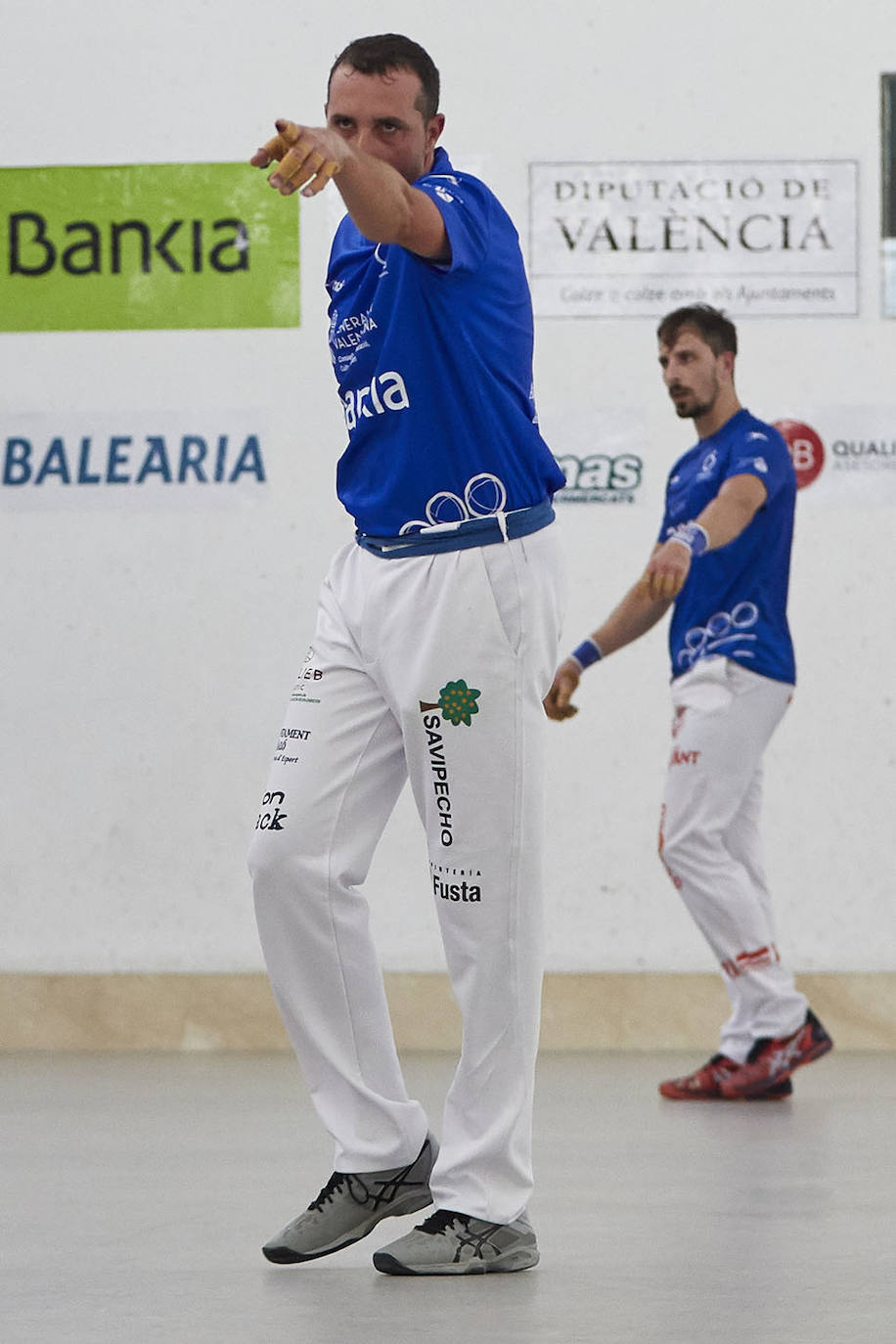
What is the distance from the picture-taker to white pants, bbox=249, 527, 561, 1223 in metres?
2.53

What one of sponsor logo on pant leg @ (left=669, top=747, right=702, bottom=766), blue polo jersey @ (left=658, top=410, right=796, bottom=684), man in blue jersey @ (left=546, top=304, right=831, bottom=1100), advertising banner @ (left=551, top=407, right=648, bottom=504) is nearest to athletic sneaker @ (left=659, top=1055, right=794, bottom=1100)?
man in blue jersey @ (left=546, top=304, right=831, bottom=1100)

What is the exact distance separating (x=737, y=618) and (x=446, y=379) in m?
2.25

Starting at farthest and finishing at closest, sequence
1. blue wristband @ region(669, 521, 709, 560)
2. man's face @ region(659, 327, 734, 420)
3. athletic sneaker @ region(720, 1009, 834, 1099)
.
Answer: man's face @ region(659, 327, 734, 420) < athletic sneaker @ region(720, 1009, 834, 1099) < blue wristband @ region(669, 521, 709, 560)

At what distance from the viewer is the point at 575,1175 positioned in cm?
338

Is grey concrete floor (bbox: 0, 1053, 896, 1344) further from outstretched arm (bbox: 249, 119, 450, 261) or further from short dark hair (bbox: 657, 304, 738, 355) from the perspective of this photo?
short dark hair (bbox: 657, 304, 738, 355)

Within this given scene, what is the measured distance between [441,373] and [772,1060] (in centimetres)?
250

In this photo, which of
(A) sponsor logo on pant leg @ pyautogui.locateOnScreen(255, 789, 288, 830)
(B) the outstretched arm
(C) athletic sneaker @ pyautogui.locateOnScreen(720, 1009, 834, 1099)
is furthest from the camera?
(C) athletic sneaker @ pyautogui.locateOnScreen(720, 1009, 834, 1099)

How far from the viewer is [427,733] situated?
2557 mm

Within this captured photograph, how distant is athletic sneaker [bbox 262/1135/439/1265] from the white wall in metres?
2.95

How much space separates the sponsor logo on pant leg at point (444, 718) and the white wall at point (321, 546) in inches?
117

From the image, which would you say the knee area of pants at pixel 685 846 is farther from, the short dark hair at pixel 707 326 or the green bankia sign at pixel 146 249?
the green bankia sign at pixel 146 249

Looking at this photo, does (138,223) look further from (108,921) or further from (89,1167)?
(89,1167)

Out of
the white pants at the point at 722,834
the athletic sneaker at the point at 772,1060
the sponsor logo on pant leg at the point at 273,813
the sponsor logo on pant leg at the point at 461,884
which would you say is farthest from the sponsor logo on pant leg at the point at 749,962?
the sponsor logo on pant leg at the point at 273,813

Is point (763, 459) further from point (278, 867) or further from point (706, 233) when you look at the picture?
point (278, 867)
